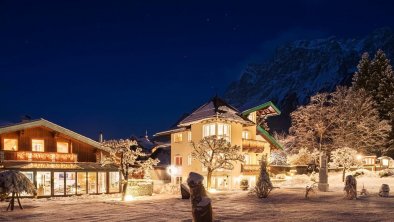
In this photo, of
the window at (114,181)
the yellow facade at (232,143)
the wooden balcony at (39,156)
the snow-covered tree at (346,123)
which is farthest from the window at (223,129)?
the wooden balcony at (39,156)

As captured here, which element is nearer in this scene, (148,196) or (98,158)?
(148,196)

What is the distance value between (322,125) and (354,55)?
15426 centimetres

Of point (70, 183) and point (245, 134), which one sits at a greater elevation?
point (245, 134)

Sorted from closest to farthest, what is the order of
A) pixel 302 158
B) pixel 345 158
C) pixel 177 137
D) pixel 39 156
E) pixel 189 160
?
pixel 39 156 → pixel 345 158 → pixel 189 160 → pixel 177 137 → pixel 302 158

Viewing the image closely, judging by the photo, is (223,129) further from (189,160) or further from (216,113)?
(189,160)

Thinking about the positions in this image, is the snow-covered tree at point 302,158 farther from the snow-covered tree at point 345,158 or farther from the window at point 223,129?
the window at point 223,129

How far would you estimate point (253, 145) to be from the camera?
45.9 m

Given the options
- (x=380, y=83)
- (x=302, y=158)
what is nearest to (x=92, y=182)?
(x=302, y=158)

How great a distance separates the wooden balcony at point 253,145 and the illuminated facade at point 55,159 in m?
13.8

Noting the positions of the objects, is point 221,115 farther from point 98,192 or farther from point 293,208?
point 293,208

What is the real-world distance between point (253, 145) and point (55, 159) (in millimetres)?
20623

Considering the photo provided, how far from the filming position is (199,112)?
152 ft

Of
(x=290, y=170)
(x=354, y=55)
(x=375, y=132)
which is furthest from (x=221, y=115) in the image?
(x=354, y=55)

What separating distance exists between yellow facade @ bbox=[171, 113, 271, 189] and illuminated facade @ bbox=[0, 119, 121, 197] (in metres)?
9.75
